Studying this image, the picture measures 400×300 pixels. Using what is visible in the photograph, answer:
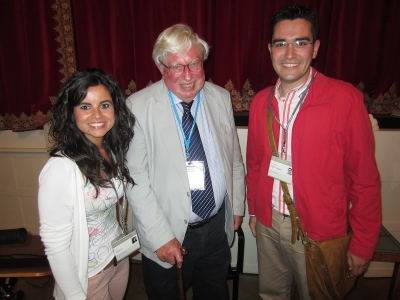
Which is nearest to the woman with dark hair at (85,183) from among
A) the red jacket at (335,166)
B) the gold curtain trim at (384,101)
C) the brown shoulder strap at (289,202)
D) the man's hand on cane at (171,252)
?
the man's hand on cane at (171,252)

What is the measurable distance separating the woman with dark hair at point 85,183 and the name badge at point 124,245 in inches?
1.0

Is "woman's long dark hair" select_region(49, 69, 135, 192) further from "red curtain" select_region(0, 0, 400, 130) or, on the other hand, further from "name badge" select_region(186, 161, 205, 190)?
"red curtain" select_region(0, 0, 400, 130)

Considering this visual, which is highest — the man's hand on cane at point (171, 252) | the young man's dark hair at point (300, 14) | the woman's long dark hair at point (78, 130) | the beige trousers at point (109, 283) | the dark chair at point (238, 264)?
the young man's dark hair at point (300, 14)

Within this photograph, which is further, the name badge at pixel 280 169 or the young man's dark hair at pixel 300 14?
the name badge at pixel 280 169

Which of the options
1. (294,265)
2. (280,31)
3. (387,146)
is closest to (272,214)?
(294,265)

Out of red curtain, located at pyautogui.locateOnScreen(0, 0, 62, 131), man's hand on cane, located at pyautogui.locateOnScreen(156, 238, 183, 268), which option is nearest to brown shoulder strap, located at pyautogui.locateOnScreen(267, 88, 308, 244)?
man's hand on cane, located at pyautogui.locateOnScreen(156, 238, 183, 268)

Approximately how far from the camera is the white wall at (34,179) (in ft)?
7.20

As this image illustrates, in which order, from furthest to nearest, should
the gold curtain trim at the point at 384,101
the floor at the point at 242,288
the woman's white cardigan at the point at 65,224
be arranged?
1. the floor at the point at 242,288
2. the gold curtain trim at the point at 384,101
3. the woman's white cardigan at the point at 65,224

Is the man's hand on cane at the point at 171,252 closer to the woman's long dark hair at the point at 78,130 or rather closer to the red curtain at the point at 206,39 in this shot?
the woman's long dark hair at the point at 78,130

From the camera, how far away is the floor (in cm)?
236

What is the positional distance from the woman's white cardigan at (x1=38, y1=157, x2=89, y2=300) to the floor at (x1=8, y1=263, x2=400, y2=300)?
1.38 metres

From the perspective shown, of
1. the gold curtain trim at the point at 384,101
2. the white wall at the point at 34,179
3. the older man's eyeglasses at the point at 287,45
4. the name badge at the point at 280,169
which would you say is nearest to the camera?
the older man's eyeglasses at the point at 287,45

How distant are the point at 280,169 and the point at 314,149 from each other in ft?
0.66

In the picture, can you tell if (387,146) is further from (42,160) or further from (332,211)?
(42,160)
